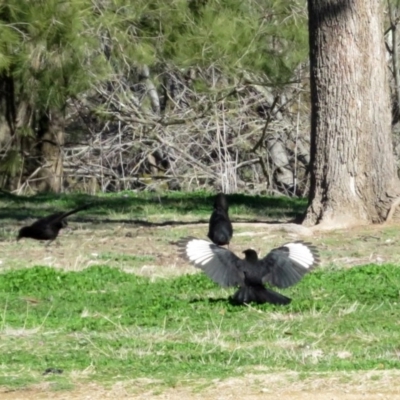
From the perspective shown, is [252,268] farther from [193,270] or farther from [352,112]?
[352,112]

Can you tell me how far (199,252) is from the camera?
8.48m

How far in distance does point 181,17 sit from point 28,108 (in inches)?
169

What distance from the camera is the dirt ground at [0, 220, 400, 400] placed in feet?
20.4

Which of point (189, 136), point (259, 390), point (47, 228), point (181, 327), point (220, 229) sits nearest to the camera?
point (259, 390)

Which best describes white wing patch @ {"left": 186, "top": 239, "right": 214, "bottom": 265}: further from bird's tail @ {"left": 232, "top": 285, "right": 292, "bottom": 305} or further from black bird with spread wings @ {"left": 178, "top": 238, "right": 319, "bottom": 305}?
bird's tail @ {"left": 232, "top": 285, "right": 292, "bottom": 305}

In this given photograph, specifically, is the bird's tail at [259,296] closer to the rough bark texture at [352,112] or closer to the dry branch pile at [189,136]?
the rough bark texture at [352,112]

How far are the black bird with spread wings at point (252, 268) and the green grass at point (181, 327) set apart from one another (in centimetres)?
12

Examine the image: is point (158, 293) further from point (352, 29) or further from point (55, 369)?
point (352, 29)

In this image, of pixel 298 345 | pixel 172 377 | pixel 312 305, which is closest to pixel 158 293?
pixel 312 305

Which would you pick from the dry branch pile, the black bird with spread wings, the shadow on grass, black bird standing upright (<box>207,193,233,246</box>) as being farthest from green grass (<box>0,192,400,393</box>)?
the dry branch pile

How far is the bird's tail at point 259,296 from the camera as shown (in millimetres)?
8547

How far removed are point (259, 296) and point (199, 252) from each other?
1.87 feet

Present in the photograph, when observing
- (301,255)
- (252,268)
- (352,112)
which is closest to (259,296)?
(252,268)

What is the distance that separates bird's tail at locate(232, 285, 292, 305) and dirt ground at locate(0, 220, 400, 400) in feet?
6.75
